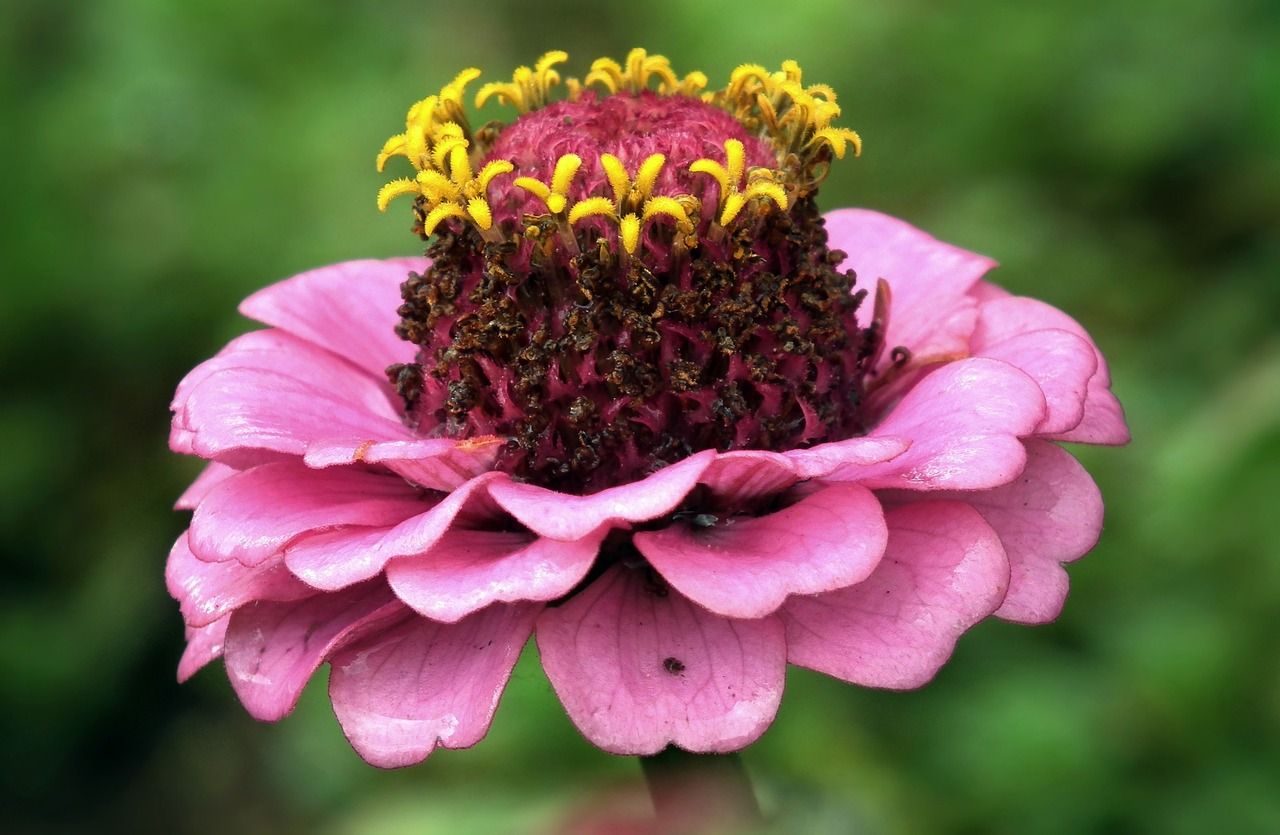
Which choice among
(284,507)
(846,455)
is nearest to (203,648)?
(284,507)

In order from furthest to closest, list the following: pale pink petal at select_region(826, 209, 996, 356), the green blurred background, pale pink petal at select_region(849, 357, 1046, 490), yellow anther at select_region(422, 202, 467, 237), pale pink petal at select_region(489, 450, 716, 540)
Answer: the green blurred background
pale pink petal at select_region(826, 209, 996, 356)
yellow anther at select_region(422, 202, 467, 237)
pale pink petal at select_region(849, 357, 1046, 490)
pale pink petal at select_region(489, 450, 716, 540)

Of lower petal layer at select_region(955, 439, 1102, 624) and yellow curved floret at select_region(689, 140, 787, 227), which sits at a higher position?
yellow curved floret at select_region(689, 140, 787, 227)

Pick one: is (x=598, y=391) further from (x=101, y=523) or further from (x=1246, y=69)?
(x=101, y=523)

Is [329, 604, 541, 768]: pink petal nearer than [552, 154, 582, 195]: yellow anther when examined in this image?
Yes

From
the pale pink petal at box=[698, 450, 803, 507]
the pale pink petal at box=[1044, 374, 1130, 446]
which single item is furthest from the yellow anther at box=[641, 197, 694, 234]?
the pale pink petal at box=[1044, 374, 1130, 446]

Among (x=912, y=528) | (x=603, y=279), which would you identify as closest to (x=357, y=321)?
(x=603, y=279)

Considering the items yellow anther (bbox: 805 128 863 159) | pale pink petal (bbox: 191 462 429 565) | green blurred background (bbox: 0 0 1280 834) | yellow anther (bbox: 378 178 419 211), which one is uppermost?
yellow anther (bbox: 805 128 863 159)

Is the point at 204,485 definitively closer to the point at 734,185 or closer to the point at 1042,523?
the point at 734,185

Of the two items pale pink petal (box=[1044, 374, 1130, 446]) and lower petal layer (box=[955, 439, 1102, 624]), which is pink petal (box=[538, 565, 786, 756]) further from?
pale pink petal (box=[1044, 374, 1130, 446])
